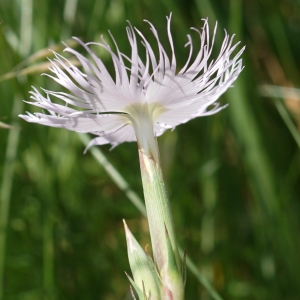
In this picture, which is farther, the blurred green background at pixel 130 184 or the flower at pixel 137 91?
the blurred green background at pixel 130 184

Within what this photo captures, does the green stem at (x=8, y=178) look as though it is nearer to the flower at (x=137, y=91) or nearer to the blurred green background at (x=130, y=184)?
the blurred green background at (x=130, y=184)

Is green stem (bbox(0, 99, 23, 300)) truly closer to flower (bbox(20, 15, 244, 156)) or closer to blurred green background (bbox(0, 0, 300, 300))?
blurred green background (bbox(0, 0, 300, 300))

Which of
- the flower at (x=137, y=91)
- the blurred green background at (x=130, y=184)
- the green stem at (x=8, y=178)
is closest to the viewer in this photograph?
the flower at (x=137, y=91)

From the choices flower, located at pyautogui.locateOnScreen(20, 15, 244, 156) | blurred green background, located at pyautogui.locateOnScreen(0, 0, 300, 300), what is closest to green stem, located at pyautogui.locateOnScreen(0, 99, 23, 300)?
blurred green background, located at pyautogui.locateOnScreen(0, 0, 300, 300)

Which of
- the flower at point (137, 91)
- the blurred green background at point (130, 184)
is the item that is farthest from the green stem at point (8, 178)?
the flower at point (137, 91)

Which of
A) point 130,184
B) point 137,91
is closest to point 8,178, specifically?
point 130,184

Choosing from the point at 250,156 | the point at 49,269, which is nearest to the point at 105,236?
the point at 49,269

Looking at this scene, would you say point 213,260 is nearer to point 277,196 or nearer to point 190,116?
point 277,196

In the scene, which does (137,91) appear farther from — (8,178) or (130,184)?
(130,184)
